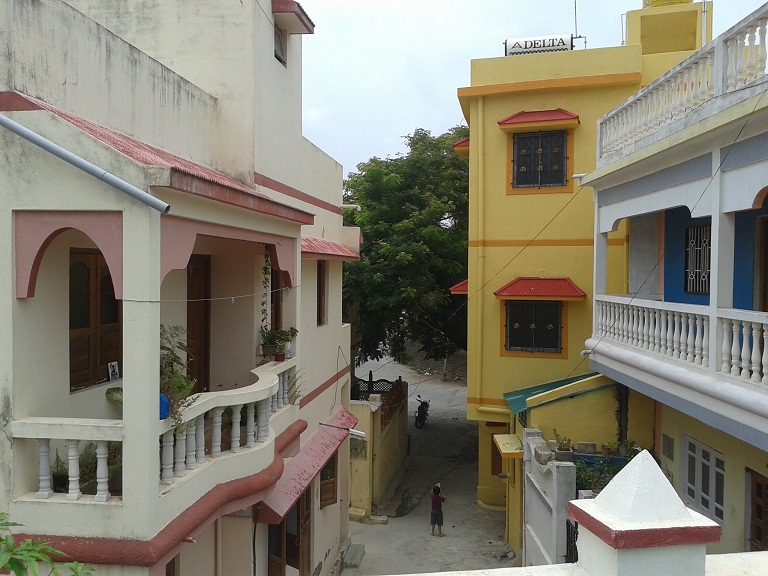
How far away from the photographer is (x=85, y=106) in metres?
4.86

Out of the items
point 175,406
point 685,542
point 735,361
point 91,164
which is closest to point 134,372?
A: point 175,406

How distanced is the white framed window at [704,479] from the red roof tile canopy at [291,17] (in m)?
8.11

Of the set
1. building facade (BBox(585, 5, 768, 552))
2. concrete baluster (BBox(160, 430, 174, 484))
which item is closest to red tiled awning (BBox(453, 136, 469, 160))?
building facade (BBox(585, 5, 768, 552))

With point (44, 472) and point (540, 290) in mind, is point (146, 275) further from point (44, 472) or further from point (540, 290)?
point (540, 290)

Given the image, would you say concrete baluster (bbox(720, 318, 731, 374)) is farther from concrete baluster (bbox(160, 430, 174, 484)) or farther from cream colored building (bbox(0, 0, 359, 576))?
concrete baluster (bbox(160, 430, 174, 484))

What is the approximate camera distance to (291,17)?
811cm

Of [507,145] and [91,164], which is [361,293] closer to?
[507,145]

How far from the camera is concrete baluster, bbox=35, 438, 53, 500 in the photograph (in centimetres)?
392

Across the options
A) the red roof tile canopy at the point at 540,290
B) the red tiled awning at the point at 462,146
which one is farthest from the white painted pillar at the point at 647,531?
the red tiled awning at the point at 462,146

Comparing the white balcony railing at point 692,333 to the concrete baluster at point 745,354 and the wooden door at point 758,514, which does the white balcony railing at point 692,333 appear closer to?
the concrete baluster at point 745,354

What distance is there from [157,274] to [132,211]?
1.44 feet

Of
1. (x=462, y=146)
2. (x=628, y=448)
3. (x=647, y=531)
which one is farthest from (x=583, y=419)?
(x=647, y=531)

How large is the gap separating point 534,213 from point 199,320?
7.67 metres

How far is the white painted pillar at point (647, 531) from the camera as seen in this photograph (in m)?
2.18
